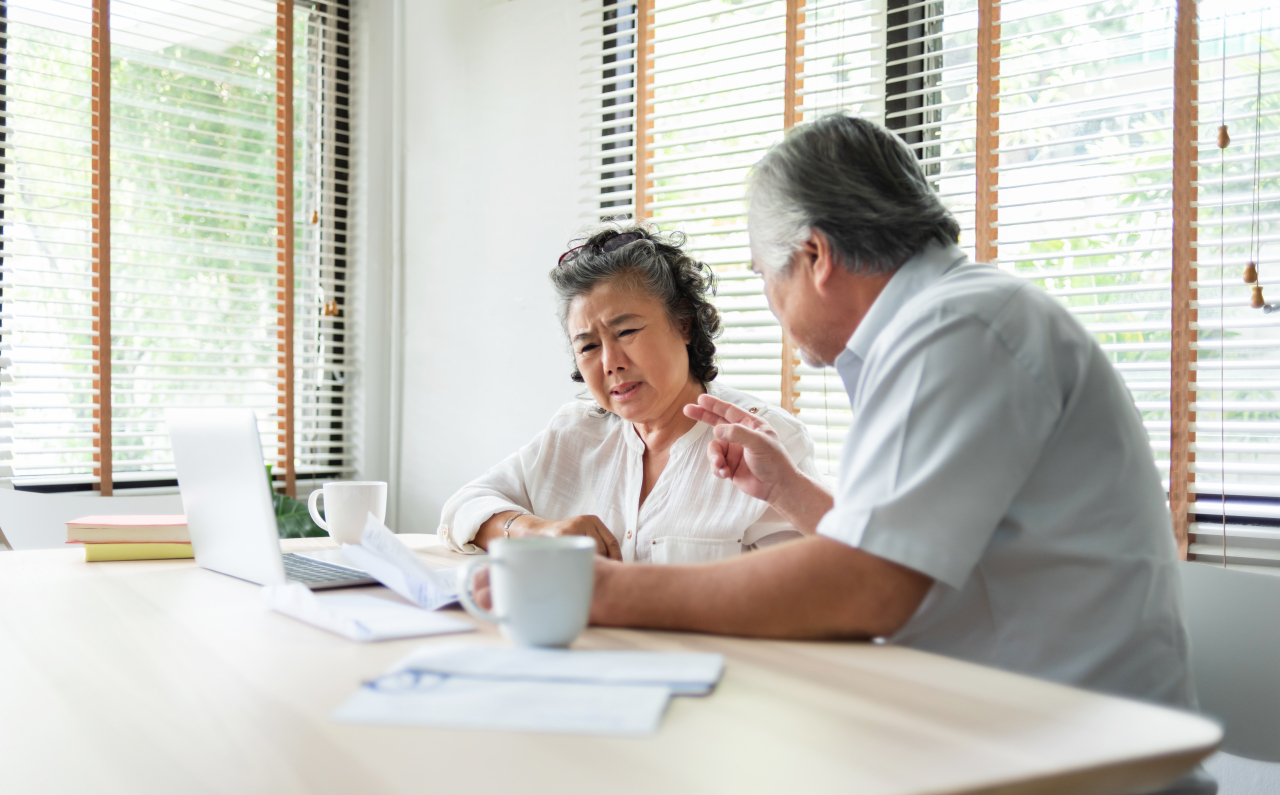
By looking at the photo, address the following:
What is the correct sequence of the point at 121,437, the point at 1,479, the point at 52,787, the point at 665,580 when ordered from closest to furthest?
the point at 52,787 → the point at 665,580 → the point at 1,479 → the point at 121,437

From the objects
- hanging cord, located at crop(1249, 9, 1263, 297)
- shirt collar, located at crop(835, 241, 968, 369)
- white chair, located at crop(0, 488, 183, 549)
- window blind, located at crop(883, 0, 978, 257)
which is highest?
window blind, located at crop(883, 0, 978, 257)

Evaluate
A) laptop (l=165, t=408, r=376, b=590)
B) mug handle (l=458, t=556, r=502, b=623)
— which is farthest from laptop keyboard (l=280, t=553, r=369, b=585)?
mug handle (l=458, t=556, r=502, b=623)

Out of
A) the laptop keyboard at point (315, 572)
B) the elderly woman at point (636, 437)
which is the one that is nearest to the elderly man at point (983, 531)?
the laptop keyboard at point (315, 572)

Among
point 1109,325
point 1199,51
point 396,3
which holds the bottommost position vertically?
point 1109,325

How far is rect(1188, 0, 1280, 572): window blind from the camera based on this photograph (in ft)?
5.97

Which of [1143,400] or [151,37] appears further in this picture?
[151,37]

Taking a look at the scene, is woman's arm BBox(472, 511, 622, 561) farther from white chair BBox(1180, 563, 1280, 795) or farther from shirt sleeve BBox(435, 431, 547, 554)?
white chair BBox(1180, 563, 1280, 795)

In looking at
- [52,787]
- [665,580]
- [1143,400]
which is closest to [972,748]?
[665,580]

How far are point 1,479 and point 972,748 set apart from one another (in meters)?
3.04

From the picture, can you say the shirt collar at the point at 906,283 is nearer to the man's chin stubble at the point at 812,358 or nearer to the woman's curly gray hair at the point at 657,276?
the man's chin stubble at the point at 812,358

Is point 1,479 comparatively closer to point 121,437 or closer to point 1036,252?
point 121,437

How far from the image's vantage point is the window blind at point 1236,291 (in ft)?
5.97

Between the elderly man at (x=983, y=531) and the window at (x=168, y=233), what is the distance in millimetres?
2658

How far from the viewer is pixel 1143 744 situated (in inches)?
24.2
